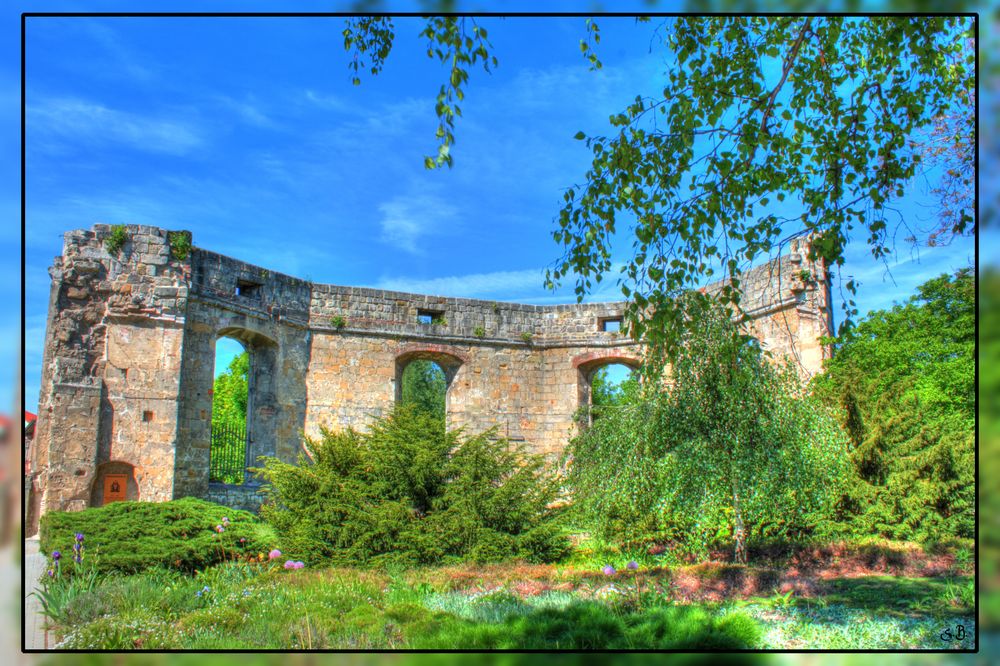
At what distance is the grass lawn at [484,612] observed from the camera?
4688 mm

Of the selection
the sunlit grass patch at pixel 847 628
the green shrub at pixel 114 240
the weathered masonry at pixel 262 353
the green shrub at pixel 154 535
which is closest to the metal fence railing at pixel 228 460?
the weathered masonry at pixel 262 353

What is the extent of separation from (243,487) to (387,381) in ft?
11.9

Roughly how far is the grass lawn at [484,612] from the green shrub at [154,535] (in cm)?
36

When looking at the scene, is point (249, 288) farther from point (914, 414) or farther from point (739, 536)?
point (914, 414)

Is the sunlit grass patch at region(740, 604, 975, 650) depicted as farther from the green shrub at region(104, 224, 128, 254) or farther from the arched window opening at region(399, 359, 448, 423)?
the arched window opening at region(399, 359, 448, 423)

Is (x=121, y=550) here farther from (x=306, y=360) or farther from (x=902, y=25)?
(x=902, y=25)

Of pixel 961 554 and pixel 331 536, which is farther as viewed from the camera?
pixel 331 536

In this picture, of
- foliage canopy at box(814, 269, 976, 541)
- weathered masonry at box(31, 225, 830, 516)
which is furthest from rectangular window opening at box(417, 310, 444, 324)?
foliage canopy at box(814, 269, 976, 541)

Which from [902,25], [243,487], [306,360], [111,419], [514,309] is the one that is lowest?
[243,487]

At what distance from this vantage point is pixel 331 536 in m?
8.93

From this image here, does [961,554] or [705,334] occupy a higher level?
[705,334]

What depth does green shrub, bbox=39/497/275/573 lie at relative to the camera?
7.89 metres

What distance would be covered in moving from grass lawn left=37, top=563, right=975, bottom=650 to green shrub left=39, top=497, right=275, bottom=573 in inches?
Result: 14.3

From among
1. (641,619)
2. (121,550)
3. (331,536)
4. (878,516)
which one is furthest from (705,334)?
(121,550)
